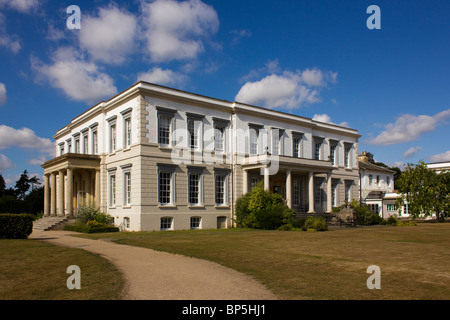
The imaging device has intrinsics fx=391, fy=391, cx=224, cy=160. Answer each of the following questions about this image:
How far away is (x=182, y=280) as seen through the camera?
8.84m

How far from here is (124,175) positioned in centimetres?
2962

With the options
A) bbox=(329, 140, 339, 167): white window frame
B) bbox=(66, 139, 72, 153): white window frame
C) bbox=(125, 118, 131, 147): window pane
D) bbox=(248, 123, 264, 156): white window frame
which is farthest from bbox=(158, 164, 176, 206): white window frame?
bbox=(329, 140, 339, 167): white window frame

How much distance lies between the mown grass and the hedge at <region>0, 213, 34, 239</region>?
5.23 meters

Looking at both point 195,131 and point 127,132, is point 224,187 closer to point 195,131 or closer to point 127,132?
point 195,131

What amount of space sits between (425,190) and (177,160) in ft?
90.6

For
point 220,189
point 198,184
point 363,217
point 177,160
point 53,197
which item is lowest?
point 363,217

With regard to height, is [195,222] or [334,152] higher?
[334,152]

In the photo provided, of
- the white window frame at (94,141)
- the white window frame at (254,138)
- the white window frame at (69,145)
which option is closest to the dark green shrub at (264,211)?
the white window frame at (254,138)

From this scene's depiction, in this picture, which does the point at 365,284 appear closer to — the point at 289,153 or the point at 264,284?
the point at 264,284

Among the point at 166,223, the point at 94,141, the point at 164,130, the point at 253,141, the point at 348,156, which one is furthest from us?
the point at 348,156

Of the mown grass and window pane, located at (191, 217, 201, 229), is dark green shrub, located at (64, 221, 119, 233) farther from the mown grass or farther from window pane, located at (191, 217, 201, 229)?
the mown grass

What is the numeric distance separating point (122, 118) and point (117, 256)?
731 inches

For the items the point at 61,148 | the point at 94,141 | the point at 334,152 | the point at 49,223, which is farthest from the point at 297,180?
A: the point at 61,148
